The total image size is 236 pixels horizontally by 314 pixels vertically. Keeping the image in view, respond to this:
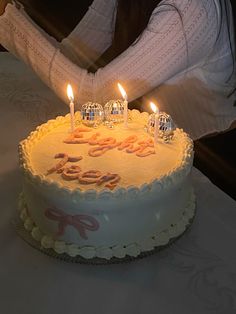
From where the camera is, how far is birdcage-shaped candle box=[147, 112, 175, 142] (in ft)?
3.44

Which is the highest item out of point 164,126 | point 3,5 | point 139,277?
point 3,5

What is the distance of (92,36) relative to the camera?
173 centimetres

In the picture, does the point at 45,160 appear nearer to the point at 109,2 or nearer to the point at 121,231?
the point at 121,231

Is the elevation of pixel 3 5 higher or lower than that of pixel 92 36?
higher

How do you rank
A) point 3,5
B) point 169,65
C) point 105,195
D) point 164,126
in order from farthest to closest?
1. point 3,5
2. point 169,65
3. point 164,126
4. point 105,195

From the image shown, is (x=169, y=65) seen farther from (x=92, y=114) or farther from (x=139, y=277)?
(x=139, y=277)

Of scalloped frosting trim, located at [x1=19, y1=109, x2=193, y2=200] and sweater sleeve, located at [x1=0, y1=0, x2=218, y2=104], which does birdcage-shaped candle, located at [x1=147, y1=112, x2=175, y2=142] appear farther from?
sweater sleeve, located at [x1=0, y1=0, x2=218, y2=104]

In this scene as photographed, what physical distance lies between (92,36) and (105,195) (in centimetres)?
103

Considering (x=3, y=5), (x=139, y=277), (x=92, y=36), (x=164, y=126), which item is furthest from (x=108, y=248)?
(x=3, y=5)

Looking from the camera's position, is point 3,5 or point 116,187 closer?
point 116,187

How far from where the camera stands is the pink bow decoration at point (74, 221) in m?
0.89

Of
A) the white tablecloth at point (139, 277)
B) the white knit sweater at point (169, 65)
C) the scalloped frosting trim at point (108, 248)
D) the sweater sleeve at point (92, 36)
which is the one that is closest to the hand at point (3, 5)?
the white knit sweater at point (169, 65)

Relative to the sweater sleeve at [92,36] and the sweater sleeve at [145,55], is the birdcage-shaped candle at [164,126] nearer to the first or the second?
the sweater sleeve at [145,55]

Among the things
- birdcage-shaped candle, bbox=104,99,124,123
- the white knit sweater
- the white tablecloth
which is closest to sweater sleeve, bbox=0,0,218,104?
the white knit sweater
